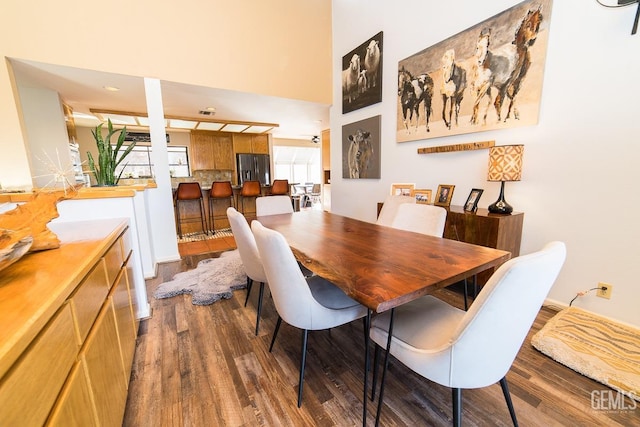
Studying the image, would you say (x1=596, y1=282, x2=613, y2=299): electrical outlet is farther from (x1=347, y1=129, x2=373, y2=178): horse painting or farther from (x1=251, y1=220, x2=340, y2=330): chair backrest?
(x1=347, y1=129, x2=373, y2=178): horse painting

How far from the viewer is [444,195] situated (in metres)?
2.65

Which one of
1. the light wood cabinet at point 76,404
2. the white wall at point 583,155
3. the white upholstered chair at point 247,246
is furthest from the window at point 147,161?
the light wood cabinet at point 76,404

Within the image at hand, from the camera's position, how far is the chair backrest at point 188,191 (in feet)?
15.0

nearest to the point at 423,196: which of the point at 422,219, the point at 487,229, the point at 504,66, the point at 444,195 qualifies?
the point at 444,195

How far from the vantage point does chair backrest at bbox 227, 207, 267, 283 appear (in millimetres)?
1656

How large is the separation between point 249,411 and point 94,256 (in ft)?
3.17

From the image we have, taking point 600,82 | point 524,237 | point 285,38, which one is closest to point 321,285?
point 524,237

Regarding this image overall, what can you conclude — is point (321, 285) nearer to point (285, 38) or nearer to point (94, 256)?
point (94, 256)

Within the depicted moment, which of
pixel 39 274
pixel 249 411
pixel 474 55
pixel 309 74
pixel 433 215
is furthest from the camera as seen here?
pixel 309 74

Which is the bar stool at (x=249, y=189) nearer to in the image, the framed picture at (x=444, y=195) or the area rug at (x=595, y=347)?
the framed picture at (x=444, y=195)

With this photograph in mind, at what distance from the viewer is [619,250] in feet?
5.76

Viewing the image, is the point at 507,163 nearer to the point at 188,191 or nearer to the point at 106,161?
the point at 106,161

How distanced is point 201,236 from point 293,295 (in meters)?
4.18

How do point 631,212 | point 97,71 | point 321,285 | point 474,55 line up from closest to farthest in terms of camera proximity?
point 321,285 < point 631,212 < point 474,55 < point 97,71
